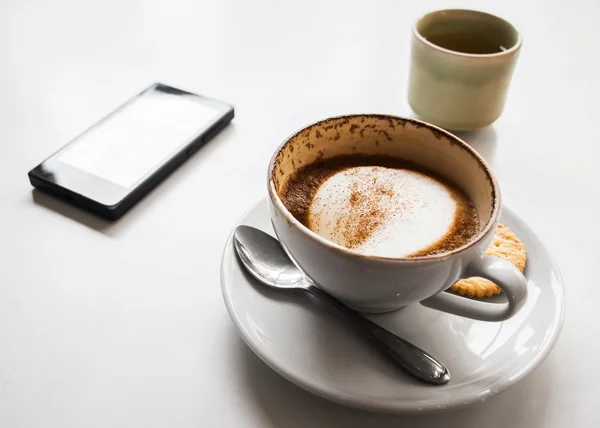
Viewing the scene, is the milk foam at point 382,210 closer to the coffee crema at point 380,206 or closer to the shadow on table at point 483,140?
the coffee crema at point 380,206

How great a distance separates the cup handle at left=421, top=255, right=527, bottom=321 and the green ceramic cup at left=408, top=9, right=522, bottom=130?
40cm

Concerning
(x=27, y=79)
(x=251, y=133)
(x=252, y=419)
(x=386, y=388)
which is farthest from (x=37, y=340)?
(x=27, y=79)

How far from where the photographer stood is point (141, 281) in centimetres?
66

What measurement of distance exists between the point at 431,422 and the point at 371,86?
2.20ft

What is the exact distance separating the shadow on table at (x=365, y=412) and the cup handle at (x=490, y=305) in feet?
0.26

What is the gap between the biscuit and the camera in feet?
1.98

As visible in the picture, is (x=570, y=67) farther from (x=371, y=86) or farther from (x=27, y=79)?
(x=27, y=79)

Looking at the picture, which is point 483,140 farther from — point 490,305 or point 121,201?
point 121,201

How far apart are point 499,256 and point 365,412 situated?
0.74 feet

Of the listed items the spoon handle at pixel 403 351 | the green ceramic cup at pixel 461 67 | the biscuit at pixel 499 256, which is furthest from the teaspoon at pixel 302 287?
the green ceramic cup at pixel 461 67

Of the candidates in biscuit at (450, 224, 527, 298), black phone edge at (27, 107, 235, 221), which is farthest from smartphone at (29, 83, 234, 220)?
biscuit at (450, 224, 527, 298)

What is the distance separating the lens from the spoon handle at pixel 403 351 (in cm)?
51

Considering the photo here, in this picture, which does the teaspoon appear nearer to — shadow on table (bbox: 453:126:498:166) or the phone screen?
the phone screen

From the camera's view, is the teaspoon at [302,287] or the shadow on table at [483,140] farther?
the shadow on table at [483,140]
